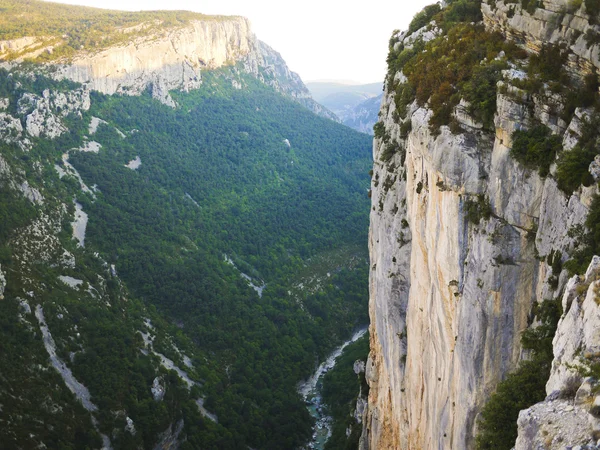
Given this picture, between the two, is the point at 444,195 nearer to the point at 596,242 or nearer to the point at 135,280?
the point at 596,242

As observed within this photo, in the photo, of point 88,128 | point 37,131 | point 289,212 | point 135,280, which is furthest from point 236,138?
point 135,280

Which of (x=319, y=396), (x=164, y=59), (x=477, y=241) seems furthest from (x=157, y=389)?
(x=164, y=59)

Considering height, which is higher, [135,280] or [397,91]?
[397,91]

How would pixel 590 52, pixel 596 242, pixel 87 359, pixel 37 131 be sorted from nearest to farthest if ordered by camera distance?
pixel 596 242, pixel 590 52, pixel 87 359, pixel 37 131

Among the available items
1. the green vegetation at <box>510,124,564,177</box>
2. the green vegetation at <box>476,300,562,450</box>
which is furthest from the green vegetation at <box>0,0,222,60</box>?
the green vegetation at <box>476,300,562,450</box>

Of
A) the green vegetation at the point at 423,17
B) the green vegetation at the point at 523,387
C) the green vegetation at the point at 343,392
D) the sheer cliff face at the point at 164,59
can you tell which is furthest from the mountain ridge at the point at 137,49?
the green vegetation at the point at 523,387

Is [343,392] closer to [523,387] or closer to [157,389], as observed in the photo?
[157,389]
